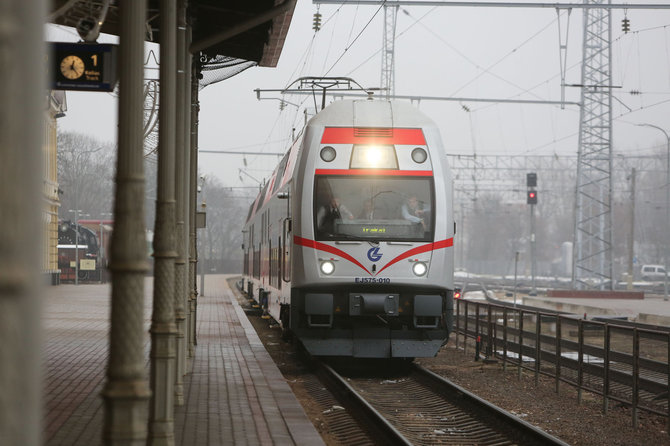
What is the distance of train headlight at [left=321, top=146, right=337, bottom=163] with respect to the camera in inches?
527

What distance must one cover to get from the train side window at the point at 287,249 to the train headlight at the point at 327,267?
76 cm

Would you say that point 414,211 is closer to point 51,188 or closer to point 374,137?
point 374,137

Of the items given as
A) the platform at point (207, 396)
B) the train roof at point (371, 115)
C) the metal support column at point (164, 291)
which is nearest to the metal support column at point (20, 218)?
the platform at point (207, 396)

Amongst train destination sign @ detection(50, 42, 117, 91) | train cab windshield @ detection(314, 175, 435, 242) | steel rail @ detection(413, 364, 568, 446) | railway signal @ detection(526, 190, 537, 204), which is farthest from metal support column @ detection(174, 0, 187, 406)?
railway signal @ detection(526, 190, 537, 204)

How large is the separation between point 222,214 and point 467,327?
7596 cm

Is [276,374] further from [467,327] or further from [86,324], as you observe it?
[86,324]

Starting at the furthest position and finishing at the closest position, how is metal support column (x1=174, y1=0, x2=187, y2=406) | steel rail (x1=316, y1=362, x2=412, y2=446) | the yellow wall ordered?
the yellow wall
metal support column (x1=174, y1=0, x2=187, y2=406)
steel rail (x1=316, y1=362, x2=412, y2=446)

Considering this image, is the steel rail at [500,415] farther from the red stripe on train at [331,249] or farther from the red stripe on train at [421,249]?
the red stripe on train at [331,249]

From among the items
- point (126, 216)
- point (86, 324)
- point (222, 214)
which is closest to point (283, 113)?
point (86, 324)

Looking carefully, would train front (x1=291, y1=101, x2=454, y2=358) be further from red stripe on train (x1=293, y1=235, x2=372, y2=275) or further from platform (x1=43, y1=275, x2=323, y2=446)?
platform (x1=43, y1=275, x2=323, y2=446)

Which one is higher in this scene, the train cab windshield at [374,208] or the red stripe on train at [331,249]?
the train cab windshield at [374,208]

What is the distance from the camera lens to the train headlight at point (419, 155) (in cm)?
1344

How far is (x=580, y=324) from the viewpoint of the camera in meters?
11.7

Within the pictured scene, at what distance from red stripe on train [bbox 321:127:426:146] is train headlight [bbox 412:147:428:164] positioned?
0.31ft
